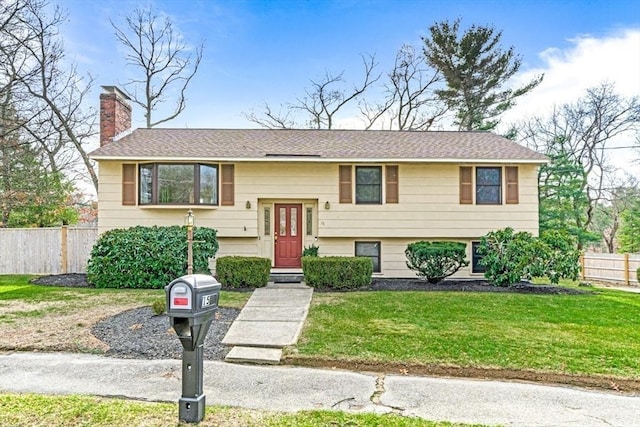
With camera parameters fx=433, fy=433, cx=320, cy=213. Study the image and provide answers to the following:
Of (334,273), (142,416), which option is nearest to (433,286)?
(334,273)

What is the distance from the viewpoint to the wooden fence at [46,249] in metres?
13.5

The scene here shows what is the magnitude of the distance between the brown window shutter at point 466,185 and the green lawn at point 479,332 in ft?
12.2

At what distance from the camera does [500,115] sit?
23.0 metres

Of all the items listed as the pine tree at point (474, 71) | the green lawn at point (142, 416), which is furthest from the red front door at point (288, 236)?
the pine tree at point (474, 71)

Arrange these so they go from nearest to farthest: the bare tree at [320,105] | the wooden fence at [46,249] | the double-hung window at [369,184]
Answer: the double-hung window at [369,184], the wooden fence at [46,249], the bare tree at [320,105]

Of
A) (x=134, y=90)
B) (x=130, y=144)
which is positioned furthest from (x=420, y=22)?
(x=130, y=144)

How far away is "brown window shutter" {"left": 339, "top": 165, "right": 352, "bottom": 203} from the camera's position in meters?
12.3

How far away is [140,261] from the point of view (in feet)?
34.5

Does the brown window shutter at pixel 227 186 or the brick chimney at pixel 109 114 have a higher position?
the brick chimney at pixel 109 114

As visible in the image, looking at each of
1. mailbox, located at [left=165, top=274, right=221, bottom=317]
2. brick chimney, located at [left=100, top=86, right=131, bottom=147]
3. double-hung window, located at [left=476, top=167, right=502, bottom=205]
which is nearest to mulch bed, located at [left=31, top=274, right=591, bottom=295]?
double-hung window, located at [left=476, top=167, right=502, bottom=205]

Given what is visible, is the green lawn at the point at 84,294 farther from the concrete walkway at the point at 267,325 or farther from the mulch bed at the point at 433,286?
the mulch bed at the point at 433,286

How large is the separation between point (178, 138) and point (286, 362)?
1048cm

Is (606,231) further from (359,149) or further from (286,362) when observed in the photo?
(286,362)

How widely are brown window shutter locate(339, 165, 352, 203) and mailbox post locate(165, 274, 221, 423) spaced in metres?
9.23
